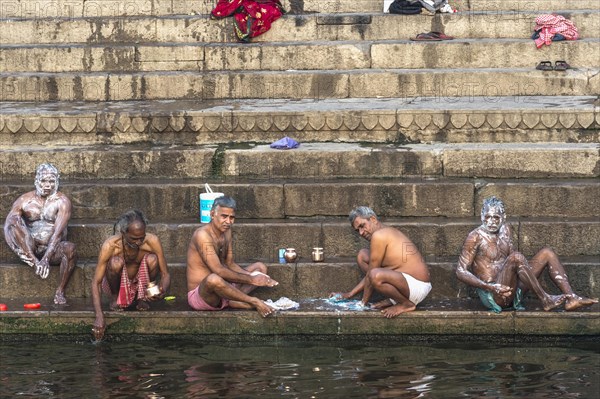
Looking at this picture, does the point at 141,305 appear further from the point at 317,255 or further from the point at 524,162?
the point at 524,162

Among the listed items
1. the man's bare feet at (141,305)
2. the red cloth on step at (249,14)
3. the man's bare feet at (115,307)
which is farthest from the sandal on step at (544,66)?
the man's bare feet at (115,307)

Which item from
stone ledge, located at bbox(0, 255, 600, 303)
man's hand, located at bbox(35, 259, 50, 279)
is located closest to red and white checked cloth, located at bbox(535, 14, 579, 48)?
stone ledge, located at bbox(0, 255, 600, 303)

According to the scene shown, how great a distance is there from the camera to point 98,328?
9305 mm

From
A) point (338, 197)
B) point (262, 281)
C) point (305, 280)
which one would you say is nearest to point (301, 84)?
point (338, 197)

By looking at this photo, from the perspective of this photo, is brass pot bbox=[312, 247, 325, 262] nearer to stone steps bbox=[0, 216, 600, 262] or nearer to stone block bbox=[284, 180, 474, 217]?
stone steps bbox=[0, 216, 600, 262]

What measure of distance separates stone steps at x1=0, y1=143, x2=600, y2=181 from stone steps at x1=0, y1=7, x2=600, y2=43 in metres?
2.03

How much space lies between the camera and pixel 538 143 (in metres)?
11.3

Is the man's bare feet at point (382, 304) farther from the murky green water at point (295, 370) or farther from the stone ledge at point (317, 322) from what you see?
the murky green water at point (295, 370)

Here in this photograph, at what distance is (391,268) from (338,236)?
866mm

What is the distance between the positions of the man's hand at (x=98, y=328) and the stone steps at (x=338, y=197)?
1.54 m

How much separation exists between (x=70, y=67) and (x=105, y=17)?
867 millimetres

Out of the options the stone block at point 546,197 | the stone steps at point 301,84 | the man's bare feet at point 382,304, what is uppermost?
the stone steps at point 301,84

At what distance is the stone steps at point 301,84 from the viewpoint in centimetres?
1212

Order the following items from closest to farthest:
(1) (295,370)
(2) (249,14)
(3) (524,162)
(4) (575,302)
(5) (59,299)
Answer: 1. (1) (295,370)
2. (4) (575,302)
3. (5) (59,299)
4. (3) (524,162)
5. (2) (249,14)
